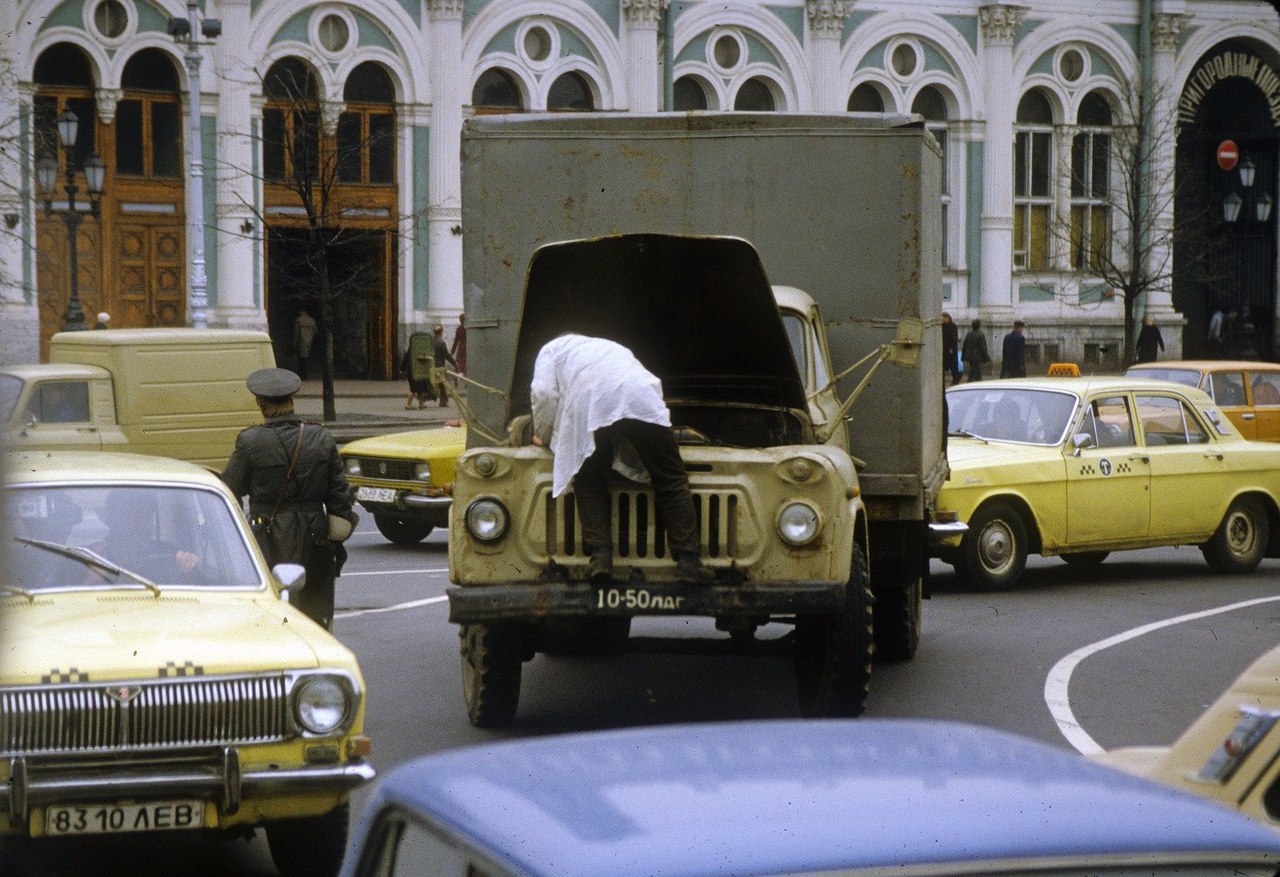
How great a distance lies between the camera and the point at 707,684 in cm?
1071

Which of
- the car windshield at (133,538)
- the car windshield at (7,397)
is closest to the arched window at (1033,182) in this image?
the car windshield at (133,538)

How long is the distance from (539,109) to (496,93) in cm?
109

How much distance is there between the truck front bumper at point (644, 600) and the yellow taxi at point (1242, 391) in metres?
14.8

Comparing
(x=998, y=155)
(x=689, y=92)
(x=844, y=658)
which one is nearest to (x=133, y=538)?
(x=844, y=658)

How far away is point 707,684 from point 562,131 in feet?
10.4

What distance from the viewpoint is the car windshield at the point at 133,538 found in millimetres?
7082

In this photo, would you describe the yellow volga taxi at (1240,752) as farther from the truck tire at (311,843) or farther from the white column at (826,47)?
the white column at (826,47)

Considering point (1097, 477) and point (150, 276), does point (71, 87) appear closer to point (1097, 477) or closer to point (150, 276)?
point (150, 276)

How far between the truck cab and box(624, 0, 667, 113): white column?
109 feet

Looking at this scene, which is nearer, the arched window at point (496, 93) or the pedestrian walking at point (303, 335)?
the pedestrian walking at point (303, 335)

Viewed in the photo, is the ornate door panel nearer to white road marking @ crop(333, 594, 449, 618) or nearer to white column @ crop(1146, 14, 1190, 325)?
white column @ crop(1146, 14, 1190, 325)

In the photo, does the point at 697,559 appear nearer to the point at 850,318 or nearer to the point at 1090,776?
the point at 850,318

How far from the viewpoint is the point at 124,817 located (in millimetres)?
5910

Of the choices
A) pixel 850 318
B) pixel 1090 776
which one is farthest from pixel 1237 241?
pixel 1090 776
